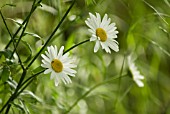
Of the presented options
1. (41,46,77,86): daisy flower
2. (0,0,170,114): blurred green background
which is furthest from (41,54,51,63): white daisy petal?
(0,0,170,114): blurred green background

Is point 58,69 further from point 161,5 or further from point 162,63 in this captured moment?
point 162,63

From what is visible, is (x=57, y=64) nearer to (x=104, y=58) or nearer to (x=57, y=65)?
(x=57, y=65)

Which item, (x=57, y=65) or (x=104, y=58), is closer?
(x=57, y=65)

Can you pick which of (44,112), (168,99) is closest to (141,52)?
(168,99)

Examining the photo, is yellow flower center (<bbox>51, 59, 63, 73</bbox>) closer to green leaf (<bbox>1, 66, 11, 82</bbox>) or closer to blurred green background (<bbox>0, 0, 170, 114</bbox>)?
green leaf (<bbox>1, 66, 11, 82</bbox>)

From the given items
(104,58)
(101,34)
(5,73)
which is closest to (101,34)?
(101,34)

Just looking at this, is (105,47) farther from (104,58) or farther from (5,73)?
(104,58)

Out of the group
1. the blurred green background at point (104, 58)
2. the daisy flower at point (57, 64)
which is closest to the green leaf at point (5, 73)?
the daisy flower at point (57, 64)

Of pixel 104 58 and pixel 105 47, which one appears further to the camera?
pixel 104 58
